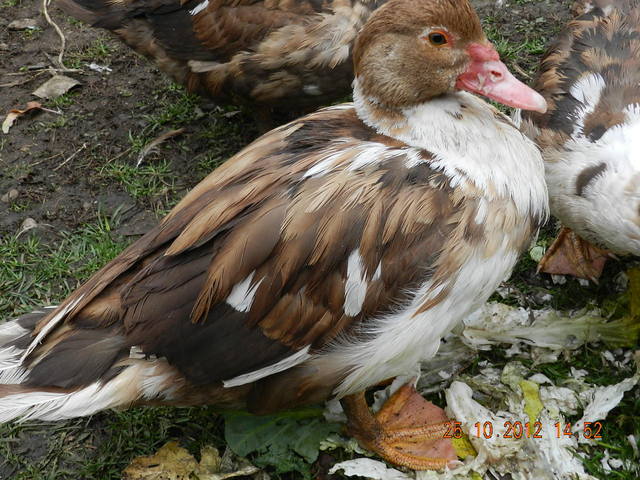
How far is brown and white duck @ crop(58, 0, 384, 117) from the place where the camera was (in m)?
3.47

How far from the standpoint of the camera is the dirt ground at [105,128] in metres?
3.83

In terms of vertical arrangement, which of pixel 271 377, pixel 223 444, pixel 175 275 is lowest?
pixel 223 444

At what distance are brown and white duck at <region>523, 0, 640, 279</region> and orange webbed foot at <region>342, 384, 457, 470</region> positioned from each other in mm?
950

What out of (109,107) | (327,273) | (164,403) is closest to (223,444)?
(164,403)

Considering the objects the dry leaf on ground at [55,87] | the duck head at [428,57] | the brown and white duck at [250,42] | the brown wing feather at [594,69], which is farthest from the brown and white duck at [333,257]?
the dry leaf on ground at [55,87]

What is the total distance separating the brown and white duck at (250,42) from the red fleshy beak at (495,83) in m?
1.26

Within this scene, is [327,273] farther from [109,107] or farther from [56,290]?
[109,107]

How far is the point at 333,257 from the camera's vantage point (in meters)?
2.21

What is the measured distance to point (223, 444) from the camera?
9.43 feet

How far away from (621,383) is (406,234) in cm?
127
